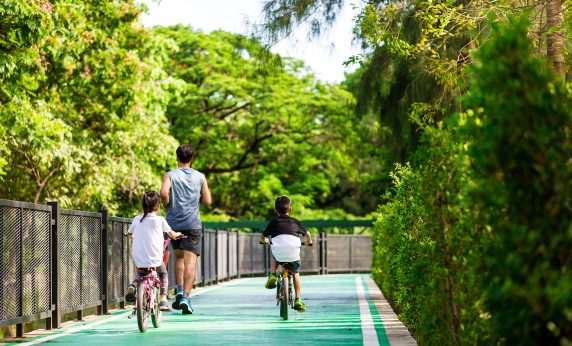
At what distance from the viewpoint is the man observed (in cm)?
1310

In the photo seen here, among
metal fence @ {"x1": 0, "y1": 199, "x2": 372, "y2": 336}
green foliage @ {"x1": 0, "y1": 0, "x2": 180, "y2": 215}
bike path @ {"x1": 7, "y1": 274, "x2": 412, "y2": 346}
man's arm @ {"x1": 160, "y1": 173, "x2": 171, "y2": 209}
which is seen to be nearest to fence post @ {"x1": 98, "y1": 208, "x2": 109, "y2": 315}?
metal fence @ {"x1": 0, "y1": 199, "x2": 372, "y2": 336}

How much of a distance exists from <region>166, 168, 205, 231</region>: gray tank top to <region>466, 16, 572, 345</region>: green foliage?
26.7 feet

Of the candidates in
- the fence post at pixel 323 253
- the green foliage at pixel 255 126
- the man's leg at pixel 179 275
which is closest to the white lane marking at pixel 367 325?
the man's leg at pixel 179 275

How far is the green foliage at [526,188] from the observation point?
4.46 metres

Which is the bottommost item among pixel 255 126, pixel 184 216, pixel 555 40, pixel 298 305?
pixel 298 305

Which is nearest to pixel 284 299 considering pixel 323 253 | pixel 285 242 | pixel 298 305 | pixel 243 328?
pixel 298 305

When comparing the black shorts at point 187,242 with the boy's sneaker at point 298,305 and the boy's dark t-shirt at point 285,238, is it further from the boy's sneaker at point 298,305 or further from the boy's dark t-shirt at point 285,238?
the boy's sneaker at point 298,305

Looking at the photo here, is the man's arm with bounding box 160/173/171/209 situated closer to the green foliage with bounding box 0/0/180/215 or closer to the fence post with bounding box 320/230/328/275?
the green foliage with bounding box 0/0/180/215

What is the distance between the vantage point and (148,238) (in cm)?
1191

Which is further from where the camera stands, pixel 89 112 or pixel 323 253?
pixel 323 253

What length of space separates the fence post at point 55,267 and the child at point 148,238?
98cm

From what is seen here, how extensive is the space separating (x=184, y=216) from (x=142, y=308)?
1.64 m

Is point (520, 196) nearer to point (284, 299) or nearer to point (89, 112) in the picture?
point (284, 299)

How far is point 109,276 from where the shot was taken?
1535 cm
